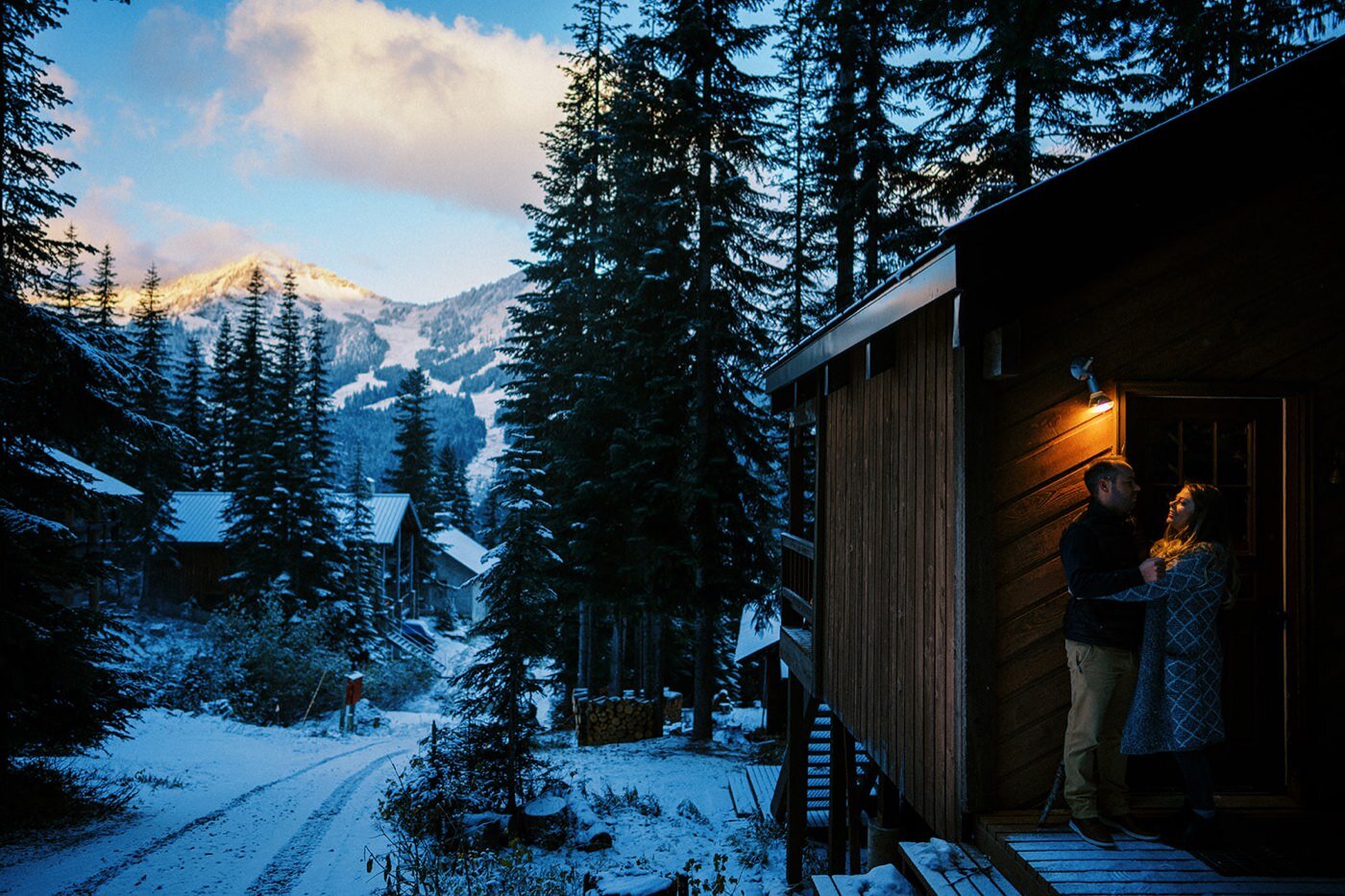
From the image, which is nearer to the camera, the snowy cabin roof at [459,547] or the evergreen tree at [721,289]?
the evergreen tree at [721,289]

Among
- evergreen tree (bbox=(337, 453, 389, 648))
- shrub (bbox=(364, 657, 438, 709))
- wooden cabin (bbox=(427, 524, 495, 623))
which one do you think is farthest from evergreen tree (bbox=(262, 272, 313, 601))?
wooden cabin (bbox=(427, 524, 495, 623))

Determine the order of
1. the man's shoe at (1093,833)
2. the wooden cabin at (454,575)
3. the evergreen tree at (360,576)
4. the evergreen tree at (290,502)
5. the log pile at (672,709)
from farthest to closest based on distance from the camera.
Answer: the wooden cabin at (454,575) < the evergreen tree at (360,576) < the evergreen tree at (290,502) < the log pile at (672,709) < the man's shoe at (1093,833)

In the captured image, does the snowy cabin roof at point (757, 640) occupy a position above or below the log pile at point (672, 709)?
above

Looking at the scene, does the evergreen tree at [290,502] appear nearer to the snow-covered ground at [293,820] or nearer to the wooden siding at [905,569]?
the snow-covered ground at [293,820]

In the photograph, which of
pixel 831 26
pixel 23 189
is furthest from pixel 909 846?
pixel 831 26

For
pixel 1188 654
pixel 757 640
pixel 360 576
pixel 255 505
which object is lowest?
pixel 757 640

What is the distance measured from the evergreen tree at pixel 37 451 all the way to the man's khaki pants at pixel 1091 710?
10523 mm

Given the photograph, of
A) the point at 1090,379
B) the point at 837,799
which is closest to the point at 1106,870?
→ the point at 1090,379

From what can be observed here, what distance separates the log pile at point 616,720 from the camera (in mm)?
17297

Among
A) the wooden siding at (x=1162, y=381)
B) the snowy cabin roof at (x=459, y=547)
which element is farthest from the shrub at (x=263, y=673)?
the snowy cabin roof at (x=459, y=547)

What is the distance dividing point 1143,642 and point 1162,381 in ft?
4.57

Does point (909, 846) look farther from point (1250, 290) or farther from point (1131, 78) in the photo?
point (1131, 78)

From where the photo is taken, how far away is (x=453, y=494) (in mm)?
56531

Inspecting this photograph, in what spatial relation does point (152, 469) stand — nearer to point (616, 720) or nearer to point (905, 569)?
point (616, 720)
